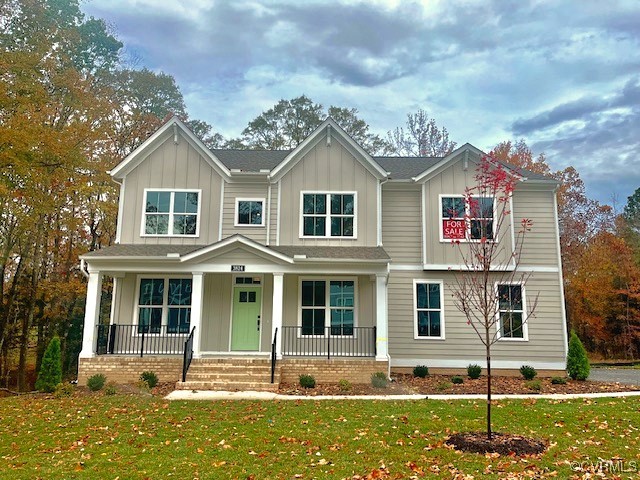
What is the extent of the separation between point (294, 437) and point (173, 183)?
11061 millimetres

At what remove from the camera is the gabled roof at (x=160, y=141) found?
15.6 meters

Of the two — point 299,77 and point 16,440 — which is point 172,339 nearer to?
point 16,440

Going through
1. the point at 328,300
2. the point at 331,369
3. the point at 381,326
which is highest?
the point at 328,300

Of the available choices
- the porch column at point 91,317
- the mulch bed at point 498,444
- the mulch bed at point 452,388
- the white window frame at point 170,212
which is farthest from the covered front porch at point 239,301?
the mulch bed at point 498,444

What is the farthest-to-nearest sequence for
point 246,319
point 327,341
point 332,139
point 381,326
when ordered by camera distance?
point 332,139 < point 246,319 < point 327,341 < point 381,326

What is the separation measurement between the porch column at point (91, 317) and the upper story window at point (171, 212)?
2321mm

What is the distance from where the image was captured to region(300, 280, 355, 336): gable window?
48.2ft

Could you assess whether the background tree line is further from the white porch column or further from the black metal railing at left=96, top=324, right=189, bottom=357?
the white porch column

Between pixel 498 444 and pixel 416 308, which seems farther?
pixel 416 308

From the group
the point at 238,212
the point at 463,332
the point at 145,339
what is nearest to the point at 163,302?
the point at 145,339

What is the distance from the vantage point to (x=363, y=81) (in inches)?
989

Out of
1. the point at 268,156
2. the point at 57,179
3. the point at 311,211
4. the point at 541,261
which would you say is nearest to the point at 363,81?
the point at 268,156

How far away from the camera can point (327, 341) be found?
1444 cm

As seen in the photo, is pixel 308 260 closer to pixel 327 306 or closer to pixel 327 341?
pixel 327 306
